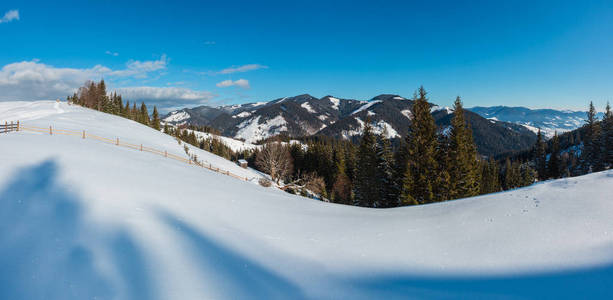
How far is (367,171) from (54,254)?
30531 mm

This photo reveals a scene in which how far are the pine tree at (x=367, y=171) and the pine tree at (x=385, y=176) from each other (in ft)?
1.88

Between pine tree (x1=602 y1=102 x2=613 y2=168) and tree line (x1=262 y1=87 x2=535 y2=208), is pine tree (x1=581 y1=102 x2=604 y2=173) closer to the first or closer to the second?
pine tree (x1=602 y1=102 x2=613 y2=168)

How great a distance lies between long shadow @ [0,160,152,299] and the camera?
19.8 feet

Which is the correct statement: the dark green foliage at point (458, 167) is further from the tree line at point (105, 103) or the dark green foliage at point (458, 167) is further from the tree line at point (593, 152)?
the tree line at point (105, 103)

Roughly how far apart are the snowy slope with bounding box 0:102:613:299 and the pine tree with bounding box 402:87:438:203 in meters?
11.1

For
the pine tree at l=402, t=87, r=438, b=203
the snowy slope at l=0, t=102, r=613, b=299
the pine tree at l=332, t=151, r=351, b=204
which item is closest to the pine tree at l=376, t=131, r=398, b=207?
the pine tree at l=402, t=87, r=438, b=203

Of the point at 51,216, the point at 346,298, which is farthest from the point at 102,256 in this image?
the point at 346,298

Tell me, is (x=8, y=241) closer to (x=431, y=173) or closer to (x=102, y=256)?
(x=102, y=256)

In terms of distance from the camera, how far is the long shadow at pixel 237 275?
20.9 ft

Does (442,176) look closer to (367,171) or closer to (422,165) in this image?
(422,165)

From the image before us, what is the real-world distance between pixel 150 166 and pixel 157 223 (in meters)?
11.2

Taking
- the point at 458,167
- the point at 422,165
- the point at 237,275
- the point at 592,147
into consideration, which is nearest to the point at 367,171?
the point at 422,165

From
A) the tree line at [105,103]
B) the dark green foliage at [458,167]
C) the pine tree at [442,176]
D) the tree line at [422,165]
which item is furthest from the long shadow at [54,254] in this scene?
the tree line at [105,103]

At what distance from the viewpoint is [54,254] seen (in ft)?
23.5
